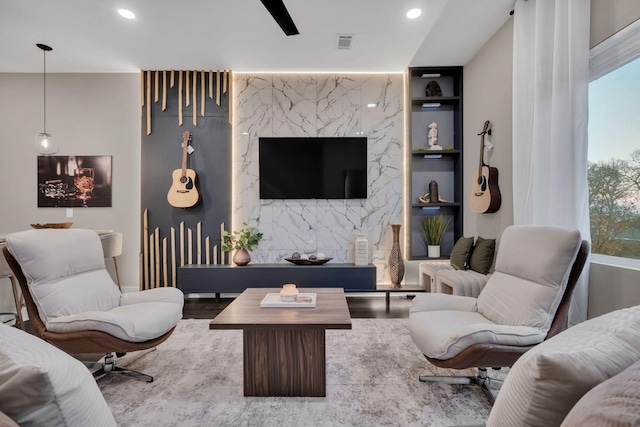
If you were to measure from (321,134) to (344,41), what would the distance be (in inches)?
45.3

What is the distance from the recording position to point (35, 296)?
1.88m

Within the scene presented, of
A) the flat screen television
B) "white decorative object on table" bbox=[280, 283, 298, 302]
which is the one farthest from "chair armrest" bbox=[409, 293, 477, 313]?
the flat screen television

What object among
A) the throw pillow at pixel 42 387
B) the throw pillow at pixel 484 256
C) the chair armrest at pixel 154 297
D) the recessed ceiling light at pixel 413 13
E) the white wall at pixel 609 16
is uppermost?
the recessed ceiling light at pixel 413 13

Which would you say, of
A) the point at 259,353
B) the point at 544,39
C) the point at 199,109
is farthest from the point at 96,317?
the point at 544,39

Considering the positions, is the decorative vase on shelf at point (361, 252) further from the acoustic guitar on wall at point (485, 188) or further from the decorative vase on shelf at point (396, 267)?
the acoustic guitar on wall at point (485, 188)

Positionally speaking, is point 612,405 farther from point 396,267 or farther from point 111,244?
point 111,244

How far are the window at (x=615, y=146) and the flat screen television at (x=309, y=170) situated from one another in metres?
2.37

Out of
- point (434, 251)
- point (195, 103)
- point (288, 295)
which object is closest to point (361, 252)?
point (434, 251)

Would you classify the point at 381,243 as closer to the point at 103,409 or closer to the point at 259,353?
the point at 259,353

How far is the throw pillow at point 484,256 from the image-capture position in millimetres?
3236

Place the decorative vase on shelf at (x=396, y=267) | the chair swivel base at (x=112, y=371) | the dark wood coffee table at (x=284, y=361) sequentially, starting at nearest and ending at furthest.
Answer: the dark wood coffee table at (x=284, y=361) < the chair swivel base at (x=112, y=371) < the decorative vase on shelf at (x=396, y=267)

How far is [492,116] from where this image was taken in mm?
3459

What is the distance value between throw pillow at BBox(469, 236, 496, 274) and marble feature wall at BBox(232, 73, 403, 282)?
1164 mm

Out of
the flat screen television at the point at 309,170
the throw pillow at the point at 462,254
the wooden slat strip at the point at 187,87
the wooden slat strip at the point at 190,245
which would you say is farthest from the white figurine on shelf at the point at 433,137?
the wooden slat strip at the point at 190,245
